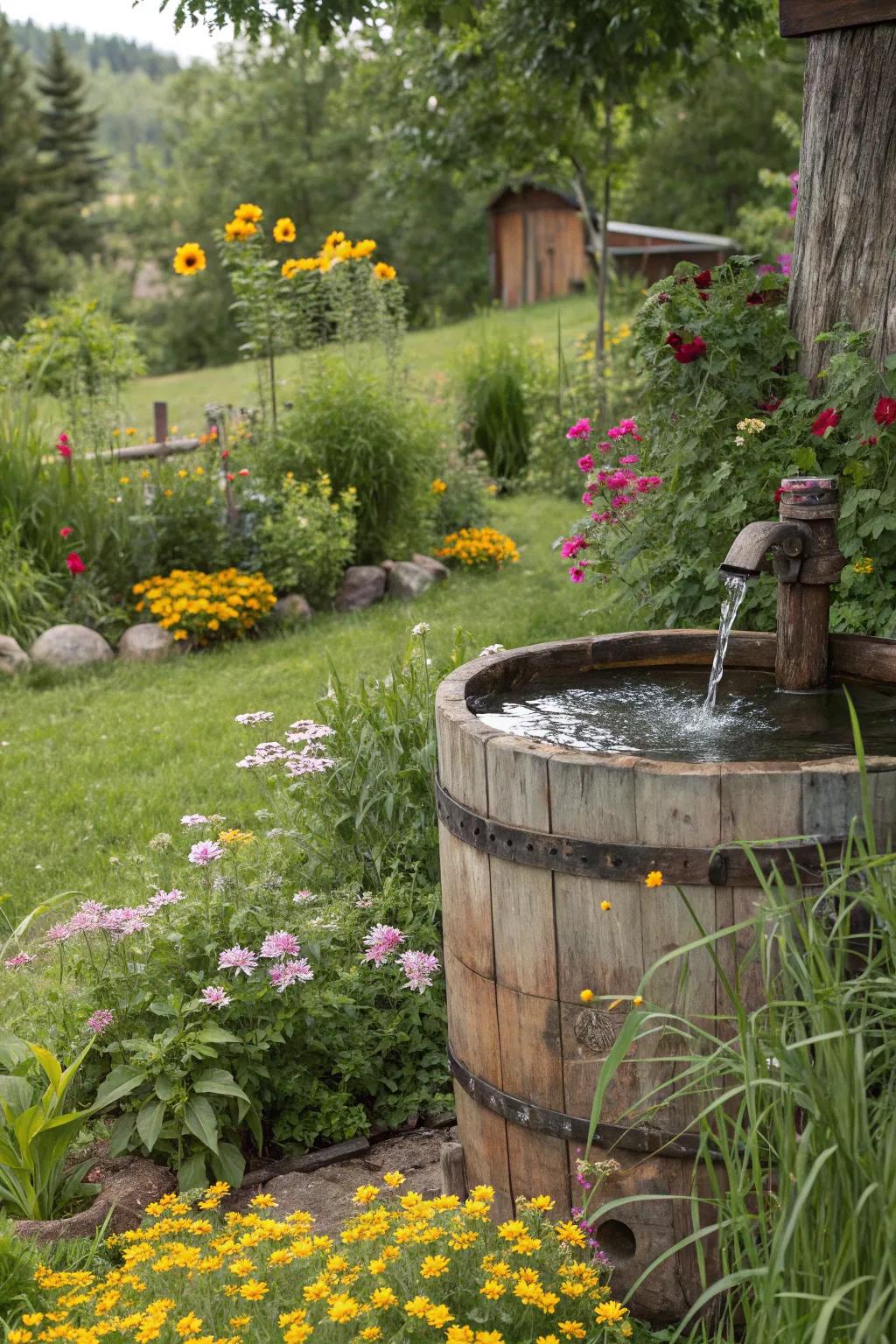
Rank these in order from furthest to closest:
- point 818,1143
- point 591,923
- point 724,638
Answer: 1. point 724,638
2. point 591,923
3. point 818,1143

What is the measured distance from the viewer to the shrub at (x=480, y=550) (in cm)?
911

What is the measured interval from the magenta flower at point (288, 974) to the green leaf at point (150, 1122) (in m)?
0.35

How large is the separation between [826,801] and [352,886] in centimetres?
172

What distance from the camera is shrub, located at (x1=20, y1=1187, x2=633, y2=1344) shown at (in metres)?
1.93

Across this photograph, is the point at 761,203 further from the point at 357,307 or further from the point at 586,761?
the point at 586,761

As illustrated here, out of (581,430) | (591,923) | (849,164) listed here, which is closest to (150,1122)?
(591,923)

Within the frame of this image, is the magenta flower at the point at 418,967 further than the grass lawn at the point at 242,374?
No

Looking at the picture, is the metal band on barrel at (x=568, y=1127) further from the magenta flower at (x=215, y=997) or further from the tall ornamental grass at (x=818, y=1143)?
the magenta flower at (x=215, y=997)

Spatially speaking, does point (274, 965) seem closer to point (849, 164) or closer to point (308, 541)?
point (849, 164)

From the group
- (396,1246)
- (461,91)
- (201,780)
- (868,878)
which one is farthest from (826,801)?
(461,91)

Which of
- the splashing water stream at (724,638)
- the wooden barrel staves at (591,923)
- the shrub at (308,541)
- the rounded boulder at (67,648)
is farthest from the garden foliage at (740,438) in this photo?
the rounded boulder at (67,648)

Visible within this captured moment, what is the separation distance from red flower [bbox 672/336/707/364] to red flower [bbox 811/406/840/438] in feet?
1.53

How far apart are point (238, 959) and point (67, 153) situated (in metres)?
45.8

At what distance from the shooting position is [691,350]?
4.48 m
